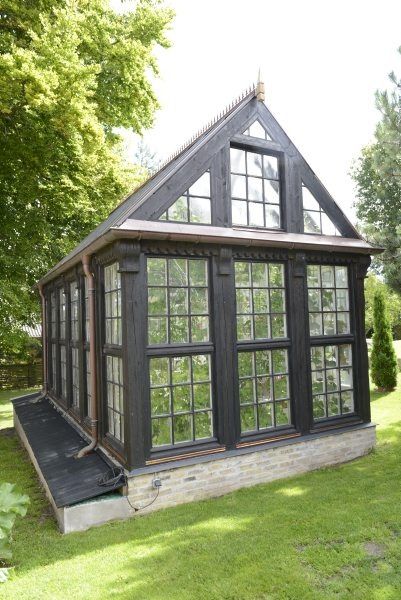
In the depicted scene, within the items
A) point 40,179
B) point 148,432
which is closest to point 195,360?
point 148,432

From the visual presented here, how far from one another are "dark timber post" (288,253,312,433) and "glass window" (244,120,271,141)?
7.84ft

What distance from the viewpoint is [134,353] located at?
22.5 ft

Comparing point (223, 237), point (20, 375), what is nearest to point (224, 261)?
point (223, 237)

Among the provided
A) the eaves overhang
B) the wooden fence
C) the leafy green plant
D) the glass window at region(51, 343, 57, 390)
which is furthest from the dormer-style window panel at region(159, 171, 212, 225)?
the wooden fence

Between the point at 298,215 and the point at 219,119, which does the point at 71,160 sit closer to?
the point at 219,119

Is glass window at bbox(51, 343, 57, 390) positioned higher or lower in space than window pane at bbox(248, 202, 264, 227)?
lower

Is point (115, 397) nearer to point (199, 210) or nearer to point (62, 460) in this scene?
point (62, 460)

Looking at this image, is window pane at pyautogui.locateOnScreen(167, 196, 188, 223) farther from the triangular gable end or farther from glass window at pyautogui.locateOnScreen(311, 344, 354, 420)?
glass window at pyautogui.locateOnScreen(311, 344, 354, 420)

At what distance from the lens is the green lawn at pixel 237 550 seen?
4.74 m

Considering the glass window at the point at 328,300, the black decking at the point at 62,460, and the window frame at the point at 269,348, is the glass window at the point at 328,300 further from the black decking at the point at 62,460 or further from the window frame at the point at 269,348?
the black decking at the point at 62,460

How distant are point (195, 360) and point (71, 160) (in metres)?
6.95

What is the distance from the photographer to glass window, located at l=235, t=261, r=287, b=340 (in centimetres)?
800

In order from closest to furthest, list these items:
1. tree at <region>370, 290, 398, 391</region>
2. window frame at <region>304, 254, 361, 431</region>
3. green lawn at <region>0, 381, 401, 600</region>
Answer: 1. green lawn at <region>0, 381, 401, 600</region>
2. window frame at <region>304, 254, 361, 431</region>
3. tree at <region>370, 290, 398, 391</region>

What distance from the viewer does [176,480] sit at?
22.9 ft
